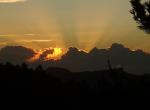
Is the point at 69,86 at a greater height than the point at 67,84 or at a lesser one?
lesser

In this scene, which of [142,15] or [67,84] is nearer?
[142,15]

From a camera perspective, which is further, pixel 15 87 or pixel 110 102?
pixel 15 87

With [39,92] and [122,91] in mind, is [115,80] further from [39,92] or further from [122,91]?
[39,92]

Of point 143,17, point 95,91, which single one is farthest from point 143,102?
point 143,17

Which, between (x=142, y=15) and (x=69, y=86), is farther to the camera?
(x=69, y=86)

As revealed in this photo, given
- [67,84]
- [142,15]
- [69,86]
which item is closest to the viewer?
[142,15]

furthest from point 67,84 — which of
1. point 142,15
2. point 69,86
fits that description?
point 142,15

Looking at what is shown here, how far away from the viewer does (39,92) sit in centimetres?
2508

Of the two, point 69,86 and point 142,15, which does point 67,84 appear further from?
point 142,15

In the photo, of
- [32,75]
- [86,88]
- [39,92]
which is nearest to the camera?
[86,88]

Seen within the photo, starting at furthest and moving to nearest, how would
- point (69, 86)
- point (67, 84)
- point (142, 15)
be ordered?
point (67, 84) < point (69, 86) < point (142, 15)

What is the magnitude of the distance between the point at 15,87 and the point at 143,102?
37.6ft

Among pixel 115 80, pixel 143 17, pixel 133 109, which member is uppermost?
pixel 143 17

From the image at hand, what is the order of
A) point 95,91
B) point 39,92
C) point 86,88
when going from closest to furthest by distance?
point 95,91
point 86,88
point 39,92
